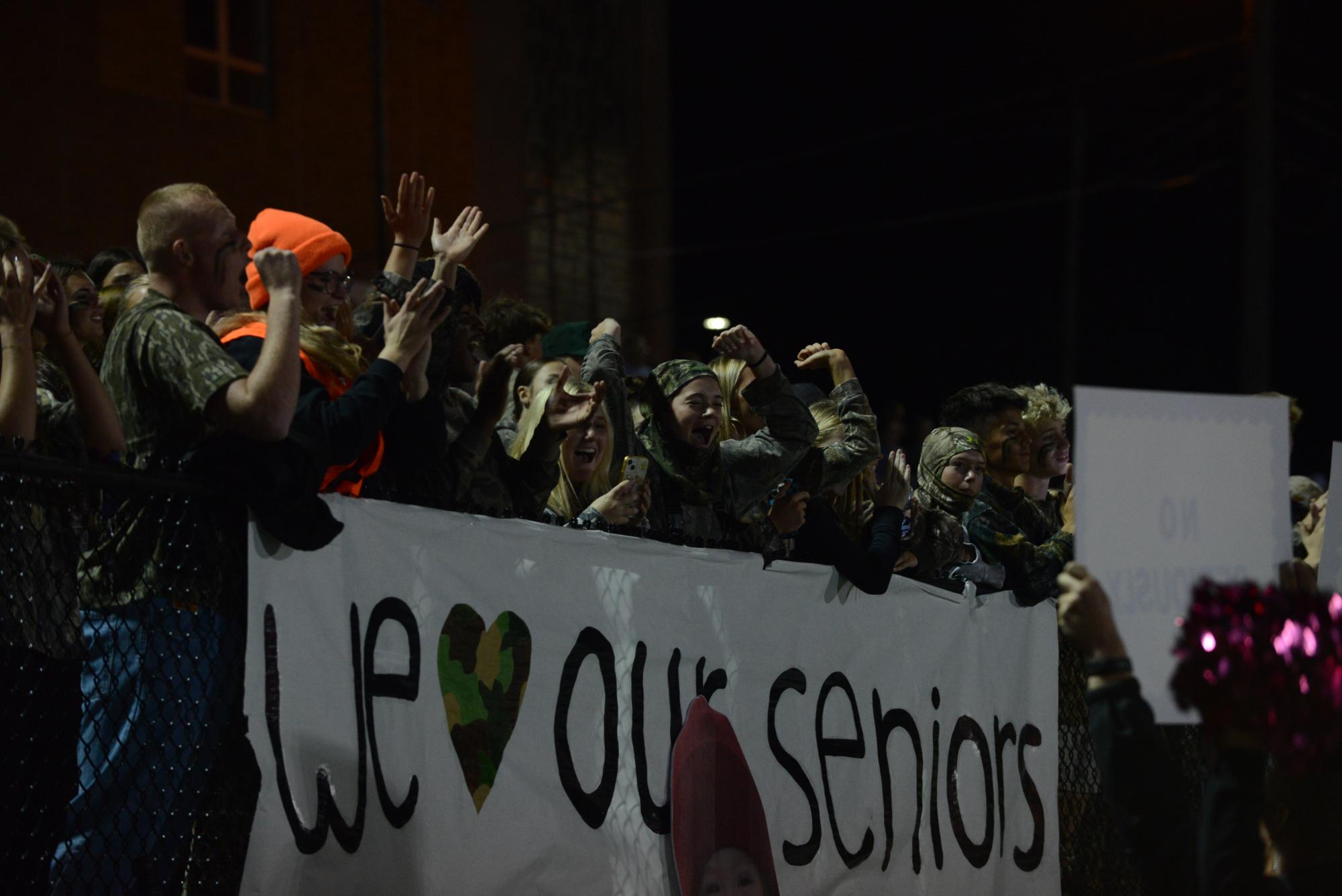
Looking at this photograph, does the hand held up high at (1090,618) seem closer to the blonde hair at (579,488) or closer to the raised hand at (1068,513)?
the blonde hair at (579,488)

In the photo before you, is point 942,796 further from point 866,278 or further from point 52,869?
point 866,278

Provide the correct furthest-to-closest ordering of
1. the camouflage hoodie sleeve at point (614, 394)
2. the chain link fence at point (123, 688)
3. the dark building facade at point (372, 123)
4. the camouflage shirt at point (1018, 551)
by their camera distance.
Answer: the dark building facade at point (372, 123) < the camouflage shirt at point (1018, 551) < the camouflage hoodie sleeve at point (614, 394) < the chain link fence at point (123, 688)

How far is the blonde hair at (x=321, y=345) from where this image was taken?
4.67m

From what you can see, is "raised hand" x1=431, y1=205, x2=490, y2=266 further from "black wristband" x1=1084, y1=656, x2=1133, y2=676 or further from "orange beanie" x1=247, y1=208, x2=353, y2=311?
"black wristband" x1=1084, y1=656, x2=1133, y2=676

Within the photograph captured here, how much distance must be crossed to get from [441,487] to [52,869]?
5.56ft

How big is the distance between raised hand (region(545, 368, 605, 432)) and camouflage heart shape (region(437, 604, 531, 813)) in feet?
2.33

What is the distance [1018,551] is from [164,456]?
13.0 ft

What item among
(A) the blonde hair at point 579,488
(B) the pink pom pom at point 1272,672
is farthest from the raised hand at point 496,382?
(B) the pink pom pom at point 1272,672

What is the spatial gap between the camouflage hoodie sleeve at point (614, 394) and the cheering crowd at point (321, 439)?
1cm

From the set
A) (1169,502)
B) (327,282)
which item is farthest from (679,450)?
(1169,502)

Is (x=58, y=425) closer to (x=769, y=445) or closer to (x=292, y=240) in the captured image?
(x=292, y=240)

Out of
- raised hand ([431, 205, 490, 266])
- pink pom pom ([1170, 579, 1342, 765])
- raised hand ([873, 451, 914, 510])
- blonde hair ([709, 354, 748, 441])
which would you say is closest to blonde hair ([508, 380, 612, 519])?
raised hand ([431, 205, 490, 266])

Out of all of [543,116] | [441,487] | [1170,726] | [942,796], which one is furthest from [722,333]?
[543,116]

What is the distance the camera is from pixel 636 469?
5754mm
